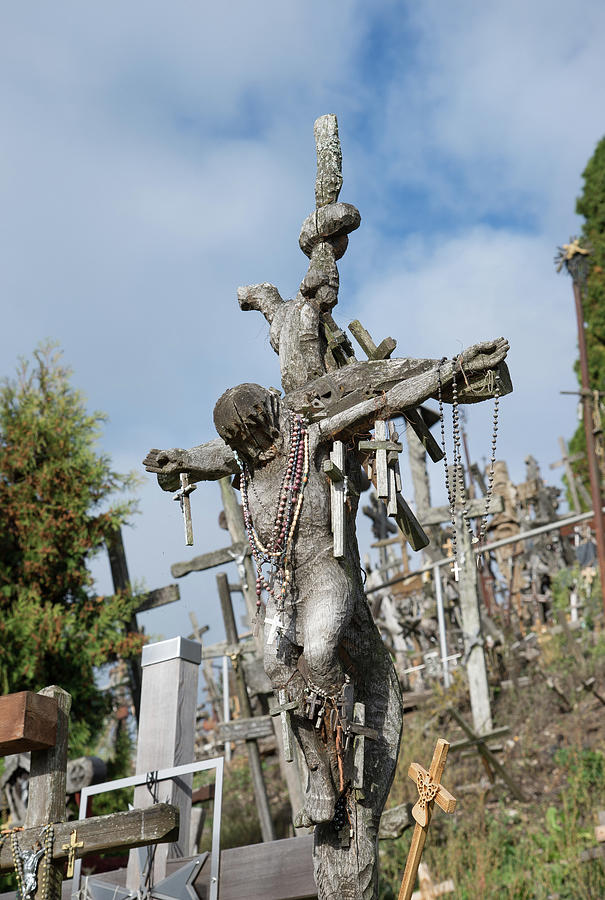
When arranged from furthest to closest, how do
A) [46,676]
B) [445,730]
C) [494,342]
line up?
[445,730], [46,676], [494,342]

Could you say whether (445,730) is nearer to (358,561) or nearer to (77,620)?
(77,620)

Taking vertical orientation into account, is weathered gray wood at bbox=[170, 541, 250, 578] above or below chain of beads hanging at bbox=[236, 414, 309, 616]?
above

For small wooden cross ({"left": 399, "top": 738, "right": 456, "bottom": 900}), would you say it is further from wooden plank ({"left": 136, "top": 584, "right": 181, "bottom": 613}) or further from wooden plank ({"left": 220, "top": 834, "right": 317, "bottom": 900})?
wooden plank ({"left": 136, "top": 584, "right": 181, "bottom": 613})

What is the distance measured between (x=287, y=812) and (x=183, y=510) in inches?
273

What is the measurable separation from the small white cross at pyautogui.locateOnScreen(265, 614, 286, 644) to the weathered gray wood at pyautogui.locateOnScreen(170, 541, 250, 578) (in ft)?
17.1

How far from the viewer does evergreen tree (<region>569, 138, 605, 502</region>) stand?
19266 mm

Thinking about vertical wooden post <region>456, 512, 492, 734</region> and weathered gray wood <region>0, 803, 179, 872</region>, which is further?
vertical wooden post <region>456, 512, 492, 734</region>

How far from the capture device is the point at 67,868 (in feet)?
13.7

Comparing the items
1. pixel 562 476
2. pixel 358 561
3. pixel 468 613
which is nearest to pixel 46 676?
pixel 468 613

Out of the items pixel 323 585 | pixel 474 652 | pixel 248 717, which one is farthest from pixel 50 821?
pixel 474 652

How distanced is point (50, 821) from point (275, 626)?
1.40 meters

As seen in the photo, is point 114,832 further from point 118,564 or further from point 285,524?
point 118,564

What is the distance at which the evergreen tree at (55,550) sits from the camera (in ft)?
28.2

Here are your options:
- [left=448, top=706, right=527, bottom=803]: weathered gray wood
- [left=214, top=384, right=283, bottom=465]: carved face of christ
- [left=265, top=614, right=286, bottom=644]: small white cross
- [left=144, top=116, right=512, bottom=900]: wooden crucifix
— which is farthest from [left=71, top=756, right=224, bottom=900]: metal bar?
[left=448, top=706, right=527, bottom=803]: weathered gray wood
